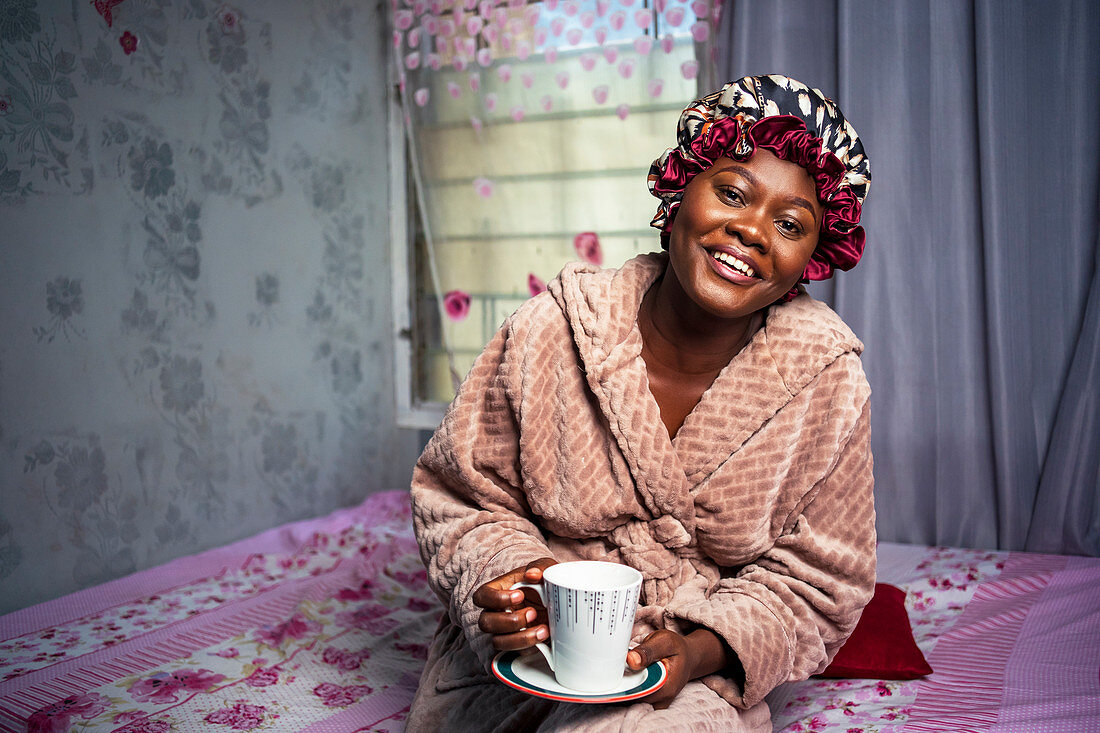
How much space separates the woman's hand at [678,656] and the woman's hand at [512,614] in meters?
0.11

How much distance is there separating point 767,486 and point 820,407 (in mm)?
135

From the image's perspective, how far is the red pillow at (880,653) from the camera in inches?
58.0

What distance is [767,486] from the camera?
119cm

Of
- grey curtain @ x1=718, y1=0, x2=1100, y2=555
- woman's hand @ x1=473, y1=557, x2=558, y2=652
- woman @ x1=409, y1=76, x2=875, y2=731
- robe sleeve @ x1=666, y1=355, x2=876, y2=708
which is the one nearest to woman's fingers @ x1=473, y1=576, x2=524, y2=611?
woman's hand @ x1=473, y1=557, x2=558, y2=652

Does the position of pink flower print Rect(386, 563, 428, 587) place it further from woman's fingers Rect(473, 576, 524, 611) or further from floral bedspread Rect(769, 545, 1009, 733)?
woman's fingers Rect(473, 576, 524, 611)

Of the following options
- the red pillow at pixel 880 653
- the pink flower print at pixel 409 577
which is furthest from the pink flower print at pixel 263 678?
the red pillow at pixel 880 653

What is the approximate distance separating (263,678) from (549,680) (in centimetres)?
80

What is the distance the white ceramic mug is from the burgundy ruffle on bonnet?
58 cm

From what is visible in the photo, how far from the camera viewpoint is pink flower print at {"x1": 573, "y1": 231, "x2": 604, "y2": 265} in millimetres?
2729

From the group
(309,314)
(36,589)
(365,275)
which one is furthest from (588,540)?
(365,275)

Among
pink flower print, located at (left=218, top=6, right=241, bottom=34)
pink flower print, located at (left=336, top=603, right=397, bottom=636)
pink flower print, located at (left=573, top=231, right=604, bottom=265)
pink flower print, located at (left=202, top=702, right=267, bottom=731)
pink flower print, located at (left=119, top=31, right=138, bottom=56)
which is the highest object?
pink flower print, located at (left=218, top=6, right=241, bottom=34)

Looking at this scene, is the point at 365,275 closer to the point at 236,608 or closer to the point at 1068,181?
the point at 236,608

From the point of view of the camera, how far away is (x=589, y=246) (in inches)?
108

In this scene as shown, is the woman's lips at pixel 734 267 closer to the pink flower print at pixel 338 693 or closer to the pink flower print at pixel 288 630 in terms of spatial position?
the pink flower print at pixel 338 693
